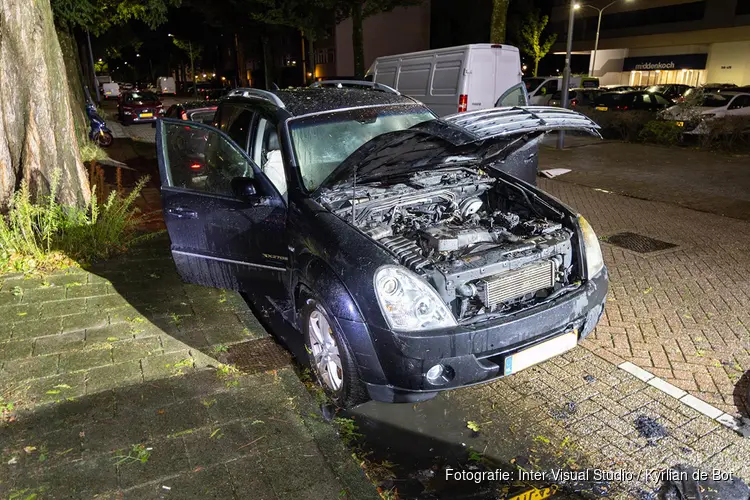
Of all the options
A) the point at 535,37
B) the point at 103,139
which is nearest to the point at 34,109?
the point at 103,139

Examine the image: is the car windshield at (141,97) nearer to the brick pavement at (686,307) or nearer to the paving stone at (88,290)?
the paving stone at (88,290)

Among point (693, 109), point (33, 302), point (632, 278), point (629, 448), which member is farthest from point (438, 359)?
point (693, 109)

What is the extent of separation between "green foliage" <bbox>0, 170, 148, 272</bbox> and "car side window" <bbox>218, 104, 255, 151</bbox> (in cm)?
186

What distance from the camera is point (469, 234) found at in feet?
11.8

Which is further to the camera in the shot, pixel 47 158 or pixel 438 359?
pixel 47 158

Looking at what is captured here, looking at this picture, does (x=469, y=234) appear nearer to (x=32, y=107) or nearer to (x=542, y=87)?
(x=32, y=107)

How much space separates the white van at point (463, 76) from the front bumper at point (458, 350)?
9249 mm

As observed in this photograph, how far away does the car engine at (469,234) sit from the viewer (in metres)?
3.14

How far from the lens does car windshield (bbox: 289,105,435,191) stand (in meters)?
4.10

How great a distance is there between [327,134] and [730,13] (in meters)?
37.3

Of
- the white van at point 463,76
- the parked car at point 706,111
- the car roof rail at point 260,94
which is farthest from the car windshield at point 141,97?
the parked car at point 706,111

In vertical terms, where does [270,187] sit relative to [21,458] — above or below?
above

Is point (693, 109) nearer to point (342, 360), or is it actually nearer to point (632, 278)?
point (632, 278)

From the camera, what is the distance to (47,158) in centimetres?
623
